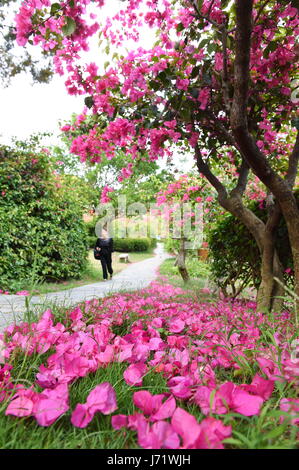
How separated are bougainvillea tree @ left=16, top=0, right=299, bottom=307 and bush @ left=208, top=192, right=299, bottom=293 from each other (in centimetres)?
53

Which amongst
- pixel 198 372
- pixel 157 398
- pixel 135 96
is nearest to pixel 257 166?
pixel 135 96

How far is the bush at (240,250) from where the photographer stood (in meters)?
3.55

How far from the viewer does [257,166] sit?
8.23 ft

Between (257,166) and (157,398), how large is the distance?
2198 mm

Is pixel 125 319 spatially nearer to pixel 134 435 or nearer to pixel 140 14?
pixel 134 435

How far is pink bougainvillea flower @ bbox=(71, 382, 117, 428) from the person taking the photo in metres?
0.72

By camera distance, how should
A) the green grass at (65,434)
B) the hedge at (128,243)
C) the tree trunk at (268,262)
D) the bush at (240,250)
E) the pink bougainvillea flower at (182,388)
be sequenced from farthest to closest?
the hedge at (128,243) < the bush at (240,250) < the tree trunk at (268,262) < the pink bougainvillea flower at (182,388) < the green grass at (65,434)

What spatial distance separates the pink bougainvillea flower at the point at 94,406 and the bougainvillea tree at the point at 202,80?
2114 mm

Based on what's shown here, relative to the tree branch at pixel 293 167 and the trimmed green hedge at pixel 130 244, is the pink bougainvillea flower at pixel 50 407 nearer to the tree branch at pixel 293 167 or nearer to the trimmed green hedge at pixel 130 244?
the tree branch at pixel 293 167

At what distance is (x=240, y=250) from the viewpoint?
13.6 ft

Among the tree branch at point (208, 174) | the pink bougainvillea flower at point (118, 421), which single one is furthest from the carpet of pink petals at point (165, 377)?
the tree branch at point (208, 174)

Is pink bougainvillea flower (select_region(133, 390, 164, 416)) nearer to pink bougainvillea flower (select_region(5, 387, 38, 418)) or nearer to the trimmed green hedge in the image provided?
pink bougainvillea flower (select_region(5, 387, 38, 418))

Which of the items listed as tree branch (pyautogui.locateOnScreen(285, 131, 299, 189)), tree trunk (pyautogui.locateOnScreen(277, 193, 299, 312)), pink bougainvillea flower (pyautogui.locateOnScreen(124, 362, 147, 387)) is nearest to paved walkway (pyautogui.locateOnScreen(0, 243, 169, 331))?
pink bougainvillea flower (pyautogui.locateOnScreen(124, 362, 147, 387))

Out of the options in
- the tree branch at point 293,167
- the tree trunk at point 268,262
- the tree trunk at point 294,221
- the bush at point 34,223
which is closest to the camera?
the tree trunk at point 294,221
